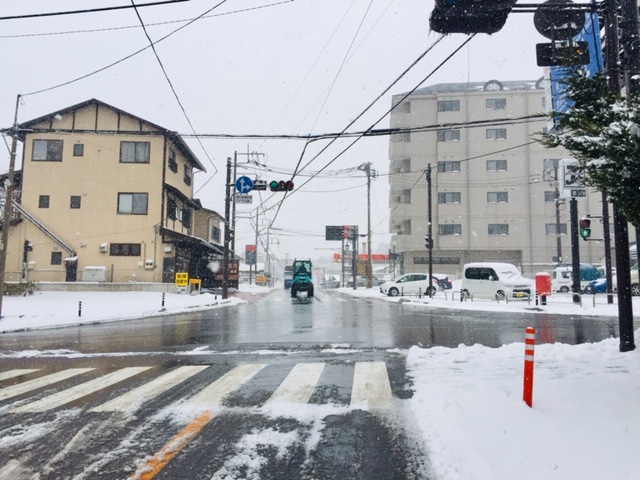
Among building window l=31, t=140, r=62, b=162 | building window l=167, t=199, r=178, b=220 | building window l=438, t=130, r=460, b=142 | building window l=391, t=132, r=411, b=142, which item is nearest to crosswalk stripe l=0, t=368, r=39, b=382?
building window l=167, t=199, r=178, b=220

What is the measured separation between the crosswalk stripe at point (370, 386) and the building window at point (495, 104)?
4643cm

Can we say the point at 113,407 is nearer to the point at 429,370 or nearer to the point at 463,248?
the point at 429,370

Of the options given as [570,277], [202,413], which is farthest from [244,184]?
[570,277]

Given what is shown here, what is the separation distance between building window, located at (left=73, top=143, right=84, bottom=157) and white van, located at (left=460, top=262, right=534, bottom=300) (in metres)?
25.5

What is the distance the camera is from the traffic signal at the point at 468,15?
643cm

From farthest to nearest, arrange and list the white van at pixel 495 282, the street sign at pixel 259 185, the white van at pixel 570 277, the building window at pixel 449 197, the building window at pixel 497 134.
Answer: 1. the building window at pixel 449 197
2. the building window at pixel 497 134
3. the white van at pixel 570 277
4. the white van at pixel 495 282
5. the street sign at pixel 259 185

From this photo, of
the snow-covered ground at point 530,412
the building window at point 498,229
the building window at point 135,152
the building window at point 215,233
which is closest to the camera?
the snow-covered ground at point 530,412

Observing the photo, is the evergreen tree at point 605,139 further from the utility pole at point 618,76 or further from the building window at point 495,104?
the building window at point 495,104

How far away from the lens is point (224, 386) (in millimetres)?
6328

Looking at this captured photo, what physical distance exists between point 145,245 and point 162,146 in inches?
267

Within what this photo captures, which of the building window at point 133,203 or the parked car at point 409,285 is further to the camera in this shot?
the parked car at point 409,285

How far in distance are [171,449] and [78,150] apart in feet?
99.5

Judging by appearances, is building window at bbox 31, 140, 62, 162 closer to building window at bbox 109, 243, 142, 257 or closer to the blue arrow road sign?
building window at bbox 109, 243, 142, 257

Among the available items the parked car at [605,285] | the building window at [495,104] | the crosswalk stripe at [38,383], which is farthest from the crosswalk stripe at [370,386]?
the building window at [495,104]
